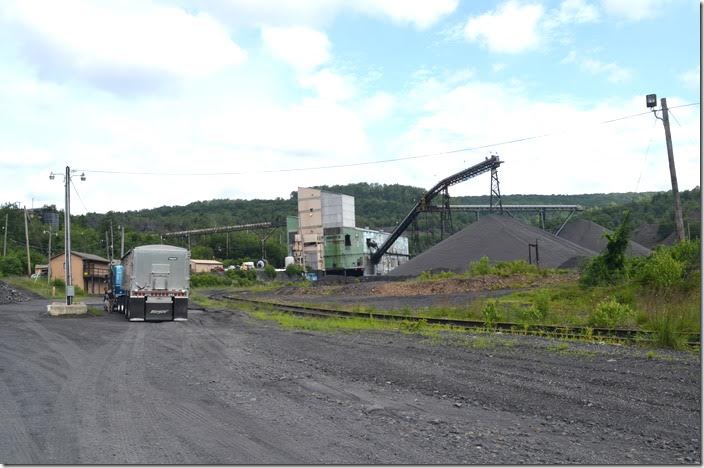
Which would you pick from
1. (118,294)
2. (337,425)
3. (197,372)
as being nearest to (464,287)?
(118,294)

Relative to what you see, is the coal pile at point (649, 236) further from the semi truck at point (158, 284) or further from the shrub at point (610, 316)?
the semi truck at point (158, 284)

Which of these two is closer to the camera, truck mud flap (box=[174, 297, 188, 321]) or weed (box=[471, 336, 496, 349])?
weed (box=[471, 336, 496, 349])

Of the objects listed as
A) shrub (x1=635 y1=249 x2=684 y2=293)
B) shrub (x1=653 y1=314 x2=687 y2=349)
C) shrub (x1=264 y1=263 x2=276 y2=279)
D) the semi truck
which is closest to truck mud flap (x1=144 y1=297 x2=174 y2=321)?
the semi truck

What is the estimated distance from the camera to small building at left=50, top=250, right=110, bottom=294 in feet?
224

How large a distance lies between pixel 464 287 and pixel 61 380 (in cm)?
2977

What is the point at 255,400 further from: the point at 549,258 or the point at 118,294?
the point at 549,258

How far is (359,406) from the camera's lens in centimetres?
810

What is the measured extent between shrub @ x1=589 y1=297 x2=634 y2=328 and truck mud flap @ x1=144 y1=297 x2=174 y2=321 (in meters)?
19.4

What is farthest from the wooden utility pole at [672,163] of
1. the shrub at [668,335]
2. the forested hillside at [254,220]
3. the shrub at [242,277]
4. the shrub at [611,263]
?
the shrub at [242,277]

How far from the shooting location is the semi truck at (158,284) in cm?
2941

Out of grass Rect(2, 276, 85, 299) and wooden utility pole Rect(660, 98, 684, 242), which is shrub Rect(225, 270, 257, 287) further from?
wooden utility pole Rect(660, 98, 684, 242)

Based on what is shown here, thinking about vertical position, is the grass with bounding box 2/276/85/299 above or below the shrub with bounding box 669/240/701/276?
below

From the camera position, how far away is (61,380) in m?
10.4

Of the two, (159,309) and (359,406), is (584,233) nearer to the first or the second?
(159,309)
